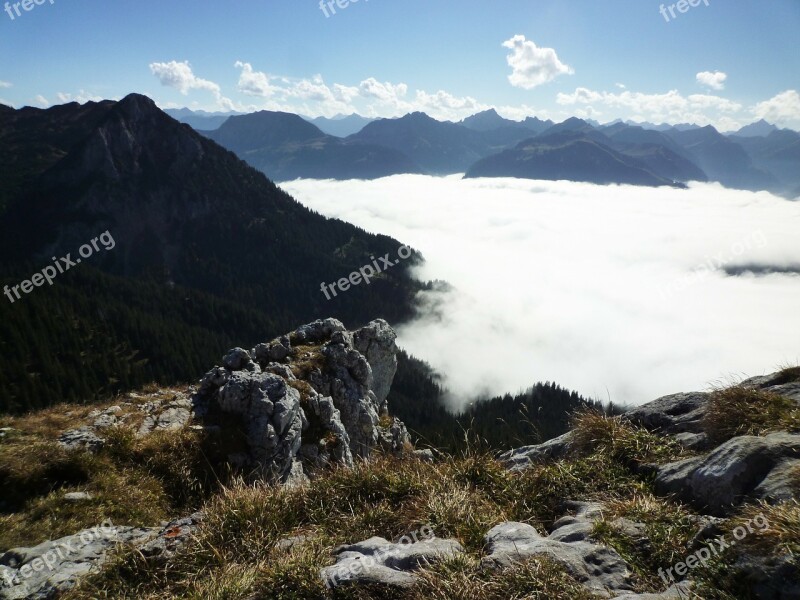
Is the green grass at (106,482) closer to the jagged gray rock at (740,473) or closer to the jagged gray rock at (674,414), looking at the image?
the jagged gray rock at (740,473)

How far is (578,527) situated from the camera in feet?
21.4

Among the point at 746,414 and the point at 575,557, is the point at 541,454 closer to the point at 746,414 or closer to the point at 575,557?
the point at 746,414

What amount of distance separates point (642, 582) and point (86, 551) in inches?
377

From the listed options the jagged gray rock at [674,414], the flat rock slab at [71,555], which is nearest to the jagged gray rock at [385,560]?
the flat rock slab at [71,555]

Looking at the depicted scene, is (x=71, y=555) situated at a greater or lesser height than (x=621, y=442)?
greater

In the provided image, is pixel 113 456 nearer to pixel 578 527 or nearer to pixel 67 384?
pixel 578 527

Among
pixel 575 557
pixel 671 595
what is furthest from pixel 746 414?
pixel 575 557

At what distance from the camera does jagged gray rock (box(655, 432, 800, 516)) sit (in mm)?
6125

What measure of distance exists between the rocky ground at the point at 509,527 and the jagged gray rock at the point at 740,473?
2 centimetres

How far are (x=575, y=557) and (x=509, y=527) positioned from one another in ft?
3.78

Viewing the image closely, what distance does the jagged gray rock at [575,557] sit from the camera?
210 inches

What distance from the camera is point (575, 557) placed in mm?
5656

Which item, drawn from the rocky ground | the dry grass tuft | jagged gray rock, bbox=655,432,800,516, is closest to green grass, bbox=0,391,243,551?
the rocky ground

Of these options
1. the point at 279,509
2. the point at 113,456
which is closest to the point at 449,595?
the point at 279,509
